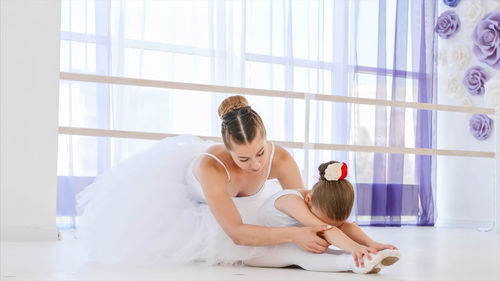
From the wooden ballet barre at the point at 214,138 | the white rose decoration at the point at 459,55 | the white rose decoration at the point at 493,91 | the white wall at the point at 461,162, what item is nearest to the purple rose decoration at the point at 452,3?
the white wall at the point at 461,162

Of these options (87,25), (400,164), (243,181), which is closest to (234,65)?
(87,25)

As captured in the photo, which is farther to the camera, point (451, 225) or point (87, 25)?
point (451, 225)

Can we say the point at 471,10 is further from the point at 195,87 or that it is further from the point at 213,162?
the point at 213,162

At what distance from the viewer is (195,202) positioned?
1878 mm

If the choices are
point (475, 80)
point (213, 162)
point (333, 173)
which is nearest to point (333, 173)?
point (333, 173)

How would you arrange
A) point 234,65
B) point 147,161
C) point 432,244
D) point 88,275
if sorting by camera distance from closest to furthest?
point 88,275, point 147,161, point 432,244, point 234,65

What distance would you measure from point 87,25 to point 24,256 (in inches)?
71.4

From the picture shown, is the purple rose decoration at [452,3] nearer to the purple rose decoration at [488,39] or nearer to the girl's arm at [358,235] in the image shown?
the purple rose decoration at [488,39]

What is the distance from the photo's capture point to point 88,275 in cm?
140

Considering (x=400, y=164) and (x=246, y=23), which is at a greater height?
(x=246, y=23)

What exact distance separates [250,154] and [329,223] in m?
0.29

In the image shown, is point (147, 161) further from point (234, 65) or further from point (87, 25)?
point (234, 65)

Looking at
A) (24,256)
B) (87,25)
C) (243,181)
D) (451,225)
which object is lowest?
(451,225)

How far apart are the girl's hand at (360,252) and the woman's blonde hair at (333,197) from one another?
0.11m
